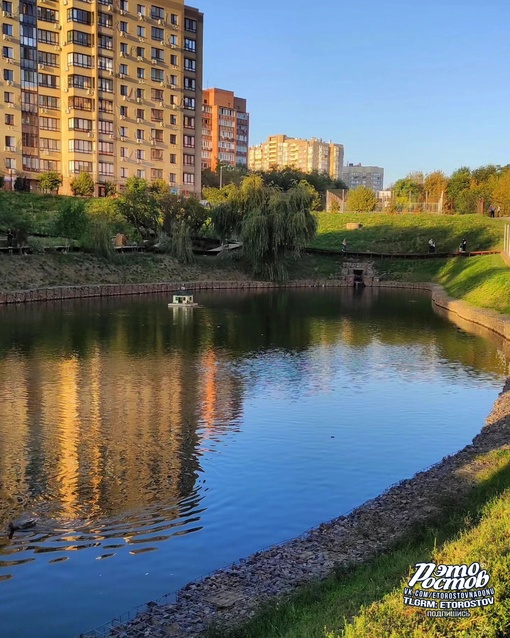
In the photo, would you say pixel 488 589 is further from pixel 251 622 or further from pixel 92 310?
pixel 92 310

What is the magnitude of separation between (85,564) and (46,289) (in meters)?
40.8

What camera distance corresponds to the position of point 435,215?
87375mm

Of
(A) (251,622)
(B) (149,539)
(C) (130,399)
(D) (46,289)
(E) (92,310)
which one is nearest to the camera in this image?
(A) (251,622)

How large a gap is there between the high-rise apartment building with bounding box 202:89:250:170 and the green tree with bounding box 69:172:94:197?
344ft

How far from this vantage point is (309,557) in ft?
33.6

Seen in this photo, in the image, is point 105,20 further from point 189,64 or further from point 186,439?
point 186,439

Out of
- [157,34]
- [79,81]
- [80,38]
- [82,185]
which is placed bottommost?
[82,185]

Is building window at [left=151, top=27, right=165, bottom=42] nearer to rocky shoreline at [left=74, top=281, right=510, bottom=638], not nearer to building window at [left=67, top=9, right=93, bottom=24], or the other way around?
building window at [left=67, top=9, right=93, bottom=24]

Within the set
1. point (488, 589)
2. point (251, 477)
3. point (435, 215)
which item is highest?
point (435, 215)

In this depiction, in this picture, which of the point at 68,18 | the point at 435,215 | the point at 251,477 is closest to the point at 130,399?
the point at 251,477

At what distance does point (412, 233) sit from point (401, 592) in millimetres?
77931

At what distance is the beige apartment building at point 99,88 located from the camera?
84.8 m
